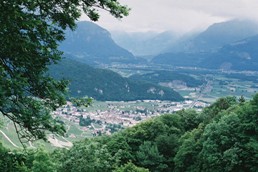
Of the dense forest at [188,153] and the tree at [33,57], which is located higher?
the tree at [33,57]

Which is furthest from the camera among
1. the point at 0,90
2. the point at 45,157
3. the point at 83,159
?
the point at 83,159

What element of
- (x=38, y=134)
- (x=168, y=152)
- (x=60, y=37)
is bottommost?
(x=168, y=152)

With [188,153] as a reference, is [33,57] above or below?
above

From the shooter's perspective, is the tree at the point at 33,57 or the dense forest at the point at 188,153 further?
the dense forest at the point at 188,153

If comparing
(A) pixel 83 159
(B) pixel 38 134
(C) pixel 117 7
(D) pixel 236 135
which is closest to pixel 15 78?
(B) pixel 38 134

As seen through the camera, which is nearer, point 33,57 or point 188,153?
point 33,57

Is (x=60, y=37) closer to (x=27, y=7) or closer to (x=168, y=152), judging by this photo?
(x=27, y=7)

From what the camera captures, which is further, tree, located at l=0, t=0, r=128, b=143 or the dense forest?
the dense forest

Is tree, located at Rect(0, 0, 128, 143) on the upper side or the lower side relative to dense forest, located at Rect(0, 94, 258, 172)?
upper
